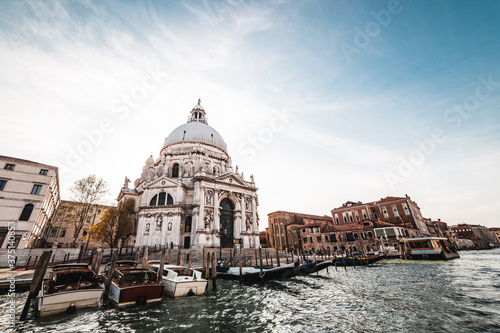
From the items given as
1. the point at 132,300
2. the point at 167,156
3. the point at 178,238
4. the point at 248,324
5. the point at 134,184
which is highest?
the point at 167,156

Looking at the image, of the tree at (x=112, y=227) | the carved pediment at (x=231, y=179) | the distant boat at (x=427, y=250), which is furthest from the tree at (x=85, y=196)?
the distant boat at (x=427, y=250)

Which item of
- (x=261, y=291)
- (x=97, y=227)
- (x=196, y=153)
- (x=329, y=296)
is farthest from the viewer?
(x=196, y=153)

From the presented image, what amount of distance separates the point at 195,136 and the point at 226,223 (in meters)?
17.4

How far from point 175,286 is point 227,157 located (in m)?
31.4

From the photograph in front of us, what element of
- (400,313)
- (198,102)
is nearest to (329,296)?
(400,313)

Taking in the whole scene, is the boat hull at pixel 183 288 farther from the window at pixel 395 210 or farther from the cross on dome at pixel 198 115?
the window at pixel 395 210

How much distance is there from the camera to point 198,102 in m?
51.0

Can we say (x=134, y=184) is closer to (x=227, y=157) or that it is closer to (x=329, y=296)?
(x=227, y=157)

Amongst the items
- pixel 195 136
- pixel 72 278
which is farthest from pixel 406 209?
pixel 72 278

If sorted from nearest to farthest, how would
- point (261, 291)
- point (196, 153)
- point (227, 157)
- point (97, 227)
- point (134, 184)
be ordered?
point (261, 291) → point (97, 227) → point (196, 153) → point (134, 184) → point (227, 157)

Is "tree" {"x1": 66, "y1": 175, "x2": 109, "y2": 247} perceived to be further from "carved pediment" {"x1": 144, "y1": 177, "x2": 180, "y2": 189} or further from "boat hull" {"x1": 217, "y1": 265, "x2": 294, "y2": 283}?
"boat hull" {"x1": 217, "y1": 265, "x2": 294, "y2": 283}

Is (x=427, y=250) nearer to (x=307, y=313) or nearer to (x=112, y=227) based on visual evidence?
(x=307, y=313)

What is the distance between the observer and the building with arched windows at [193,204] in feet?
88.1

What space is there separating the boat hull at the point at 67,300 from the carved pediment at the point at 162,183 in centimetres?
2190
